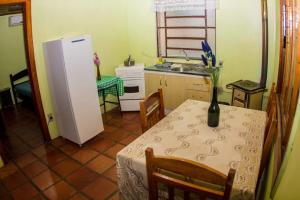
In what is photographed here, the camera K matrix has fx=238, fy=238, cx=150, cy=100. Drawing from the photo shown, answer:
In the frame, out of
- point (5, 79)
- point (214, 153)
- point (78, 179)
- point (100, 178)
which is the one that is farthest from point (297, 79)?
point (5, 79)

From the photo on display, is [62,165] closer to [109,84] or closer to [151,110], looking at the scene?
[109,84]

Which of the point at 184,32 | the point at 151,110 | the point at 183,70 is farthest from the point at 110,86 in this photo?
the point at 151,110

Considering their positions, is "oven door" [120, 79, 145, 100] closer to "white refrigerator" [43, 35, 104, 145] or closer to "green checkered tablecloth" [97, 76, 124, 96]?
"green checkered tablecloth" [97, 76, 124, 96]

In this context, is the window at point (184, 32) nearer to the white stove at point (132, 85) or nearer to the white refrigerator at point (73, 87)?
the white stove at point (132, 85)

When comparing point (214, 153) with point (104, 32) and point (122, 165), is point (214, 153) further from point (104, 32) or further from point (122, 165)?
point (104, 32)

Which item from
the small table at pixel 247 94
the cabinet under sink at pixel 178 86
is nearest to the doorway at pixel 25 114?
the cabinet under sink at pixel 178 86

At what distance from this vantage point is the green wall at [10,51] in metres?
3.88

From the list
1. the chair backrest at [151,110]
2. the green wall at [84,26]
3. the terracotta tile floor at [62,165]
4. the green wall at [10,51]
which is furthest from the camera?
the green wall at [10,51]

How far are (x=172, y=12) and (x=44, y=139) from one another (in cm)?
283

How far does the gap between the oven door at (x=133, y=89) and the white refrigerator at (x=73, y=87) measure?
33.5 inches

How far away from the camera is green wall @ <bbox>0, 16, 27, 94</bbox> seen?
12.7 feet

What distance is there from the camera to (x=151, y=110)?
6.85ft

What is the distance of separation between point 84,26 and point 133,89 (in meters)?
1.28

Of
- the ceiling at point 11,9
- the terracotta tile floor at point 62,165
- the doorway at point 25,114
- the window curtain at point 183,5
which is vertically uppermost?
the window curtain at point 183,5
